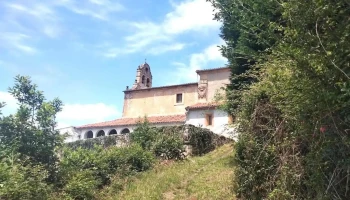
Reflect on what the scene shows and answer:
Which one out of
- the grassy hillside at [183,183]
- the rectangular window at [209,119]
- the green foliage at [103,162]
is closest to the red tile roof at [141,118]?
the rectangular window at [209,119]

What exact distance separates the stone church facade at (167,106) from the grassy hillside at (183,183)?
15.3 meters

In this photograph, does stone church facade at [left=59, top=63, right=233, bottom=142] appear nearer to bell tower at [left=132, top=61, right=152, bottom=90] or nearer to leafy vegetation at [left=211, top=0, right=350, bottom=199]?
bell tower at [left=132, top=61, right=152, bottom=90]

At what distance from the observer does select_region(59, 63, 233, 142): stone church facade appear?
1081 inches

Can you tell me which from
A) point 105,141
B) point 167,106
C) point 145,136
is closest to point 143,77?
point 167,106

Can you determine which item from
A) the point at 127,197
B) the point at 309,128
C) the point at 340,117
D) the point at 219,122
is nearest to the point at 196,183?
the point at 127,197

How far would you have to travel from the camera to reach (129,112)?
1353 inches

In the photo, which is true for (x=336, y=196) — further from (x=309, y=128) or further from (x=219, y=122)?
(x=219, y=122)

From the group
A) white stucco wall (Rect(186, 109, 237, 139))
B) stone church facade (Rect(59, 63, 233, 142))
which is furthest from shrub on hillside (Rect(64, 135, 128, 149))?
white stucco wall (Rect(186, 109, 237, 139))

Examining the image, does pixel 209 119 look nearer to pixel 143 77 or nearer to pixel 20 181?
pixel 143 77

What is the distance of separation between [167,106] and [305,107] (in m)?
28.3

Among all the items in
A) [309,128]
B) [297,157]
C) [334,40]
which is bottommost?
[297,157]

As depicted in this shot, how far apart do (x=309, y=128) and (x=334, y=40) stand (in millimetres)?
1296

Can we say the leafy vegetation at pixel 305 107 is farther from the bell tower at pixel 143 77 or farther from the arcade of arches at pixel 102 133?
the bell tower at pixel 143 77

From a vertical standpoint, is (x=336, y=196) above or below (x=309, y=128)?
below
